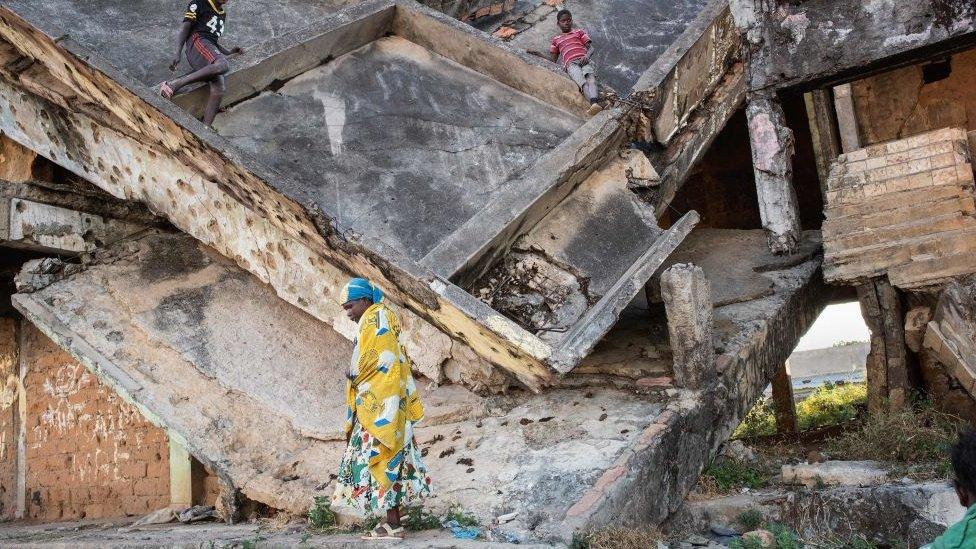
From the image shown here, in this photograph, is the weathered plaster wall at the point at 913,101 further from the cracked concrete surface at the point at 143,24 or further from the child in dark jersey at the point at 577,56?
the cracked concrete surface at the point at 143,24

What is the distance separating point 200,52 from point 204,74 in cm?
25

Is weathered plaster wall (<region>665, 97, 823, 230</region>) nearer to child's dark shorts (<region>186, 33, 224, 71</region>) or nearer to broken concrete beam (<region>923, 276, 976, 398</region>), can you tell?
broken concrete beam (<region>923, 276, 976, 398</region>)

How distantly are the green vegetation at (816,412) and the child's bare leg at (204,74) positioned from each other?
685cm

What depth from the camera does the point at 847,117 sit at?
1087 cm

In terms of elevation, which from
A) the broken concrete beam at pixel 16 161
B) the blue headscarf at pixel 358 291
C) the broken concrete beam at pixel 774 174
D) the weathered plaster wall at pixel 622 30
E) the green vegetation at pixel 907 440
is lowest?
the green vegetation at pixel 907 440

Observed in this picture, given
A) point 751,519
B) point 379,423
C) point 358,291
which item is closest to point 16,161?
point 358,291

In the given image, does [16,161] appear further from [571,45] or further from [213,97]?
[571,45]

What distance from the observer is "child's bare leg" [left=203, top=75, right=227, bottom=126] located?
24.9 ft

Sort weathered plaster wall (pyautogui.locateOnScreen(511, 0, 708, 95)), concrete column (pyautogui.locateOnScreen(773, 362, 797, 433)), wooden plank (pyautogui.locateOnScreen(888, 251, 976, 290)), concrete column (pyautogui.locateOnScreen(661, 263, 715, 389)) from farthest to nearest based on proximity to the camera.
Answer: concrete column (pyautogui.locateOnScreen(773, 362, 797, 433)), weathered plaster wall (pyautogui.locateOnScreen(511, 0, 708, 95)), wooden plank (pyautogui.locateOnScreen(888, 251, 976, 290)), concrete column (pyautogui.locateOnScreen(661, 263, 715, 389))

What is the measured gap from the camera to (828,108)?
36.1 feet

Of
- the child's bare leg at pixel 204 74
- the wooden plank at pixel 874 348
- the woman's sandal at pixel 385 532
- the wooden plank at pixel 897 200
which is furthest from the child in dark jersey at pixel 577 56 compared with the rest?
the woman's sandal at pixel 385 532

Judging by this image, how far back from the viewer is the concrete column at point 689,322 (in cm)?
609

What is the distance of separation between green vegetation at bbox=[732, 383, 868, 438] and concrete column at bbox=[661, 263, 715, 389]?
15.4ft

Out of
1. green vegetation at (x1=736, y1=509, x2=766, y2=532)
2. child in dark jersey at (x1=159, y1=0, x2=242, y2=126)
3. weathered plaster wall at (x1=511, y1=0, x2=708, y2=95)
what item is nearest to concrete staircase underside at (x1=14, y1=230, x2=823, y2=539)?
green vegetation at (x1=736, y1=509, x2=766, y2=532)
